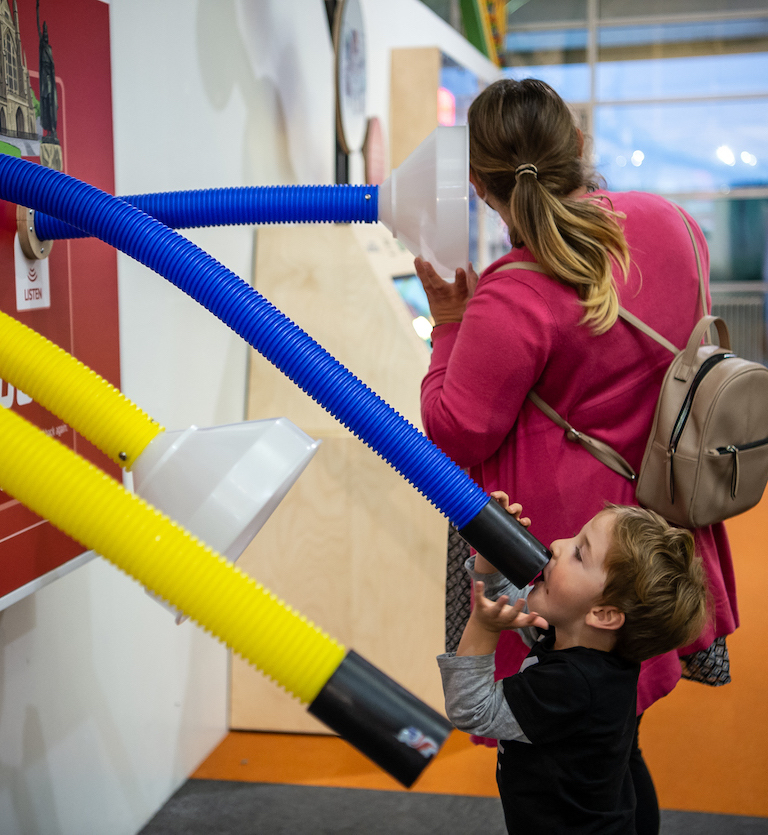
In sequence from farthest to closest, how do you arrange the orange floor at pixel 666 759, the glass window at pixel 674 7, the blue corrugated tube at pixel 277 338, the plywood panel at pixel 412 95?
1. the glass window at pixel 674 7
2. the plywood panel at pixel 412 95
3. the orange floor at pixel 666 759
4. the blue corrugated tube at pixel 277 338

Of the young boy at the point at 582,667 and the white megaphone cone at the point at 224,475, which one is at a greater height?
the white megaphone cone at the point at 224,475

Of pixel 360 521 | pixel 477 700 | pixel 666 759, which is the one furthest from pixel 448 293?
pixel 666 759

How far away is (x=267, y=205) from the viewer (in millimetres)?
1171

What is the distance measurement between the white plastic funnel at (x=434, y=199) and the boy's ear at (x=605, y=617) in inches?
20.5

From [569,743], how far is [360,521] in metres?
1.28

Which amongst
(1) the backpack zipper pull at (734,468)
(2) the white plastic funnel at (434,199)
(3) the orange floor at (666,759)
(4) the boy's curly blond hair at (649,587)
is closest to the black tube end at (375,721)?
(4) the boy's curly blond hair at (649,587)

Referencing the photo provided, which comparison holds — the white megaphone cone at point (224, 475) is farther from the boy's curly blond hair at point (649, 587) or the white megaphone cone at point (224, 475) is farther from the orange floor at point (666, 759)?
the orange floor at point (666, 759)

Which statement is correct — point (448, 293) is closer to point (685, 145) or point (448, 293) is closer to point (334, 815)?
point (334, 815)

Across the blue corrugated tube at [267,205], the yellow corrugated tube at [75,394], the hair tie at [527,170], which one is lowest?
the yellow corrugated tube at [75,394]

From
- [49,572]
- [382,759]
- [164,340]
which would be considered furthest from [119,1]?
[382,759]

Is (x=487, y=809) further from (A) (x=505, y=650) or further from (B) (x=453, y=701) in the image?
(B) (x=453, y=701)

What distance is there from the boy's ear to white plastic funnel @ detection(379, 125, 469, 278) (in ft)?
1.70

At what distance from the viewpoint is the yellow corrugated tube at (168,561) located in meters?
0.62

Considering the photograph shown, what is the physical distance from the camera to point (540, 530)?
4.21 feet
